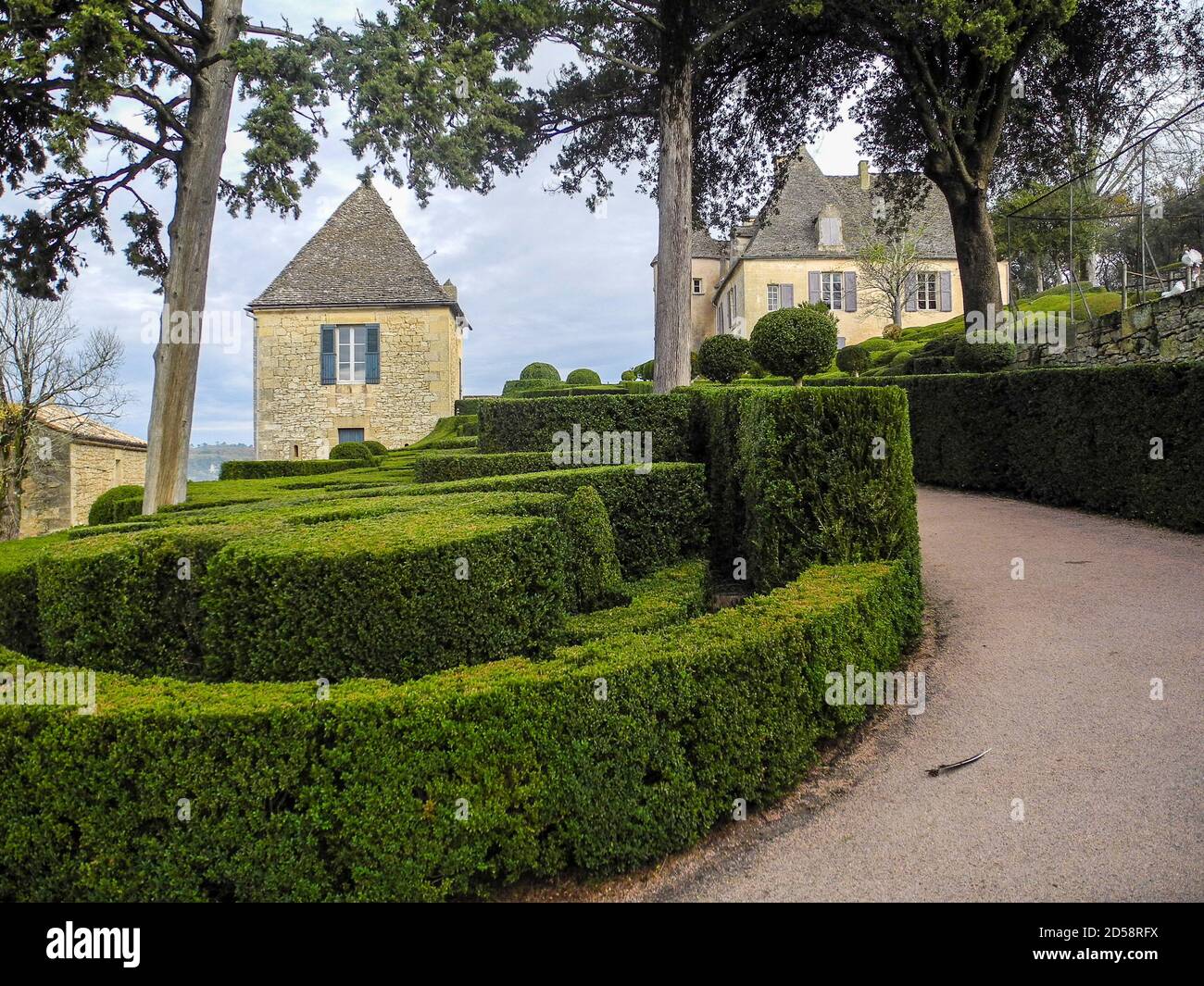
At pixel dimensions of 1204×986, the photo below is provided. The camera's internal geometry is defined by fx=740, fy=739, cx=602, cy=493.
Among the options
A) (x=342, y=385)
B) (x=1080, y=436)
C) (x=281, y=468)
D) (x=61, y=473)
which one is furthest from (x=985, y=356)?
(x=61, y=473)

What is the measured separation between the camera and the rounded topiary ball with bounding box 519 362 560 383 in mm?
32322

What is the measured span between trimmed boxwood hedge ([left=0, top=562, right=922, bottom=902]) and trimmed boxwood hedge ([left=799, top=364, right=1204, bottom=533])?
29.1ft

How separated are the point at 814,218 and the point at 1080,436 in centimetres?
3485

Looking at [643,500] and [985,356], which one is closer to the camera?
[643,500]

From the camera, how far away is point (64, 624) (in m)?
5.30

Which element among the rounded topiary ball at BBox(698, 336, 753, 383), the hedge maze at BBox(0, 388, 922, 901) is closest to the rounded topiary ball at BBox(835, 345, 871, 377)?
the rounded topiary ball at BBox(698, 336, 753, 383)

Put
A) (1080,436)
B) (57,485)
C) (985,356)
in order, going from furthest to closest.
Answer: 1. (57,485)
2. (985,356)
3. (1080,436)

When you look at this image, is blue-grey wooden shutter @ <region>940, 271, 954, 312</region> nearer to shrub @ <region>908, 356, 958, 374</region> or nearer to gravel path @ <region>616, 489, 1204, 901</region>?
shrub @ <region>908, 356, 958, 374</region>

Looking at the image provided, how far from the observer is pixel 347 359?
2517 cm

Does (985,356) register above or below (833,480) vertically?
above

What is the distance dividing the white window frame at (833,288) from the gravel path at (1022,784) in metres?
37.1

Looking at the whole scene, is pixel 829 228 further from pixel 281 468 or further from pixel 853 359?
pixel 281 468

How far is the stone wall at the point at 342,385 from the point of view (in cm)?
2517

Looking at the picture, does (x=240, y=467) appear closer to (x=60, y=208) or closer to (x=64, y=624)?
Answer: (x=60, y=208)
